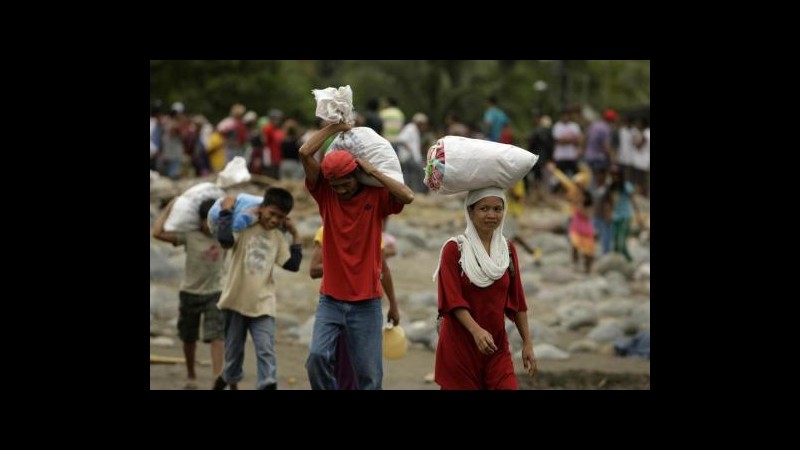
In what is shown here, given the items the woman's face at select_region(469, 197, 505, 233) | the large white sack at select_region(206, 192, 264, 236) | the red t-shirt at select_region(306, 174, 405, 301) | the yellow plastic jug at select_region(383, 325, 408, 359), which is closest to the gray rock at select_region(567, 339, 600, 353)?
the yellow plastic jug at select_region(383, 325, 408, 359)

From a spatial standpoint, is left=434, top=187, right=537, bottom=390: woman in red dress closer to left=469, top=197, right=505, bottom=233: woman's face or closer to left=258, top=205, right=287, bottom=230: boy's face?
left=469, top=197, right=505, bottom=233: woman's face

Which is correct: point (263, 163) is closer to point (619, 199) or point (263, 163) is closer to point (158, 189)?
point (158, 189)

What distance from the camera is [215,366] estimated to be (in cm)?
936

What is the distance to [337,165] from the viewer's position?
7.11 metres

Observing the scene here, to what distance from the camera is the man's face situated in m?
7.18

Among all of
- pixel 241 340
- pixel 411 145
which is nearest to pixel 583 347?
pixel 241 340

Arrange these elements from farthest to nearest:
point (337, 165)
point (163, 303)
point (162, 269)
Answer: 1. point (162, 269)
2. point (163, 303)
3. point (337, 165)

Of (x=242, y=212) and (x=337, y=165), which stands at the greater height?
(x=337, y=165)

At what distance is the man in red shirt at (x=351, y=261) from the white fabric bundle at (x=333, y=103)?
70 mm

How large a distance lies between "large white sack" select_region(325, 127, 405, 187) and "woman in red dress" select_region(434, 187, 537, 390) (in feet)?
2.28

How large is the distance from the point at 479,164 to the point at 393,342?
194 centimetres

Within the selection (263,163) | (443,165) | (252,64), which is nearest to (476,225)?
(443,165)

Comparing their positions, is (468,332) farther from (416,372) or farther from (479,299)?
(416,372)

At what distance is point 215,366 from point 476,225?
11.0 feet
